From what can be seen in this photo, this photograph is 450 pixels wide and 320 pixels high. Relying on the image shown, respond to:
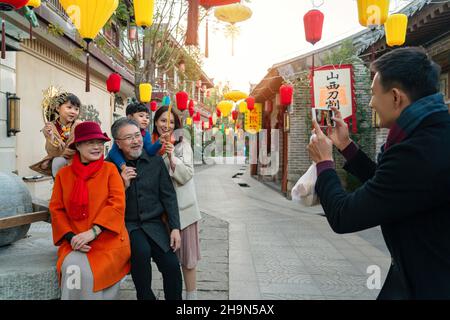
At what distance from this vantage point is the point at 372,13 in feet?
15.6

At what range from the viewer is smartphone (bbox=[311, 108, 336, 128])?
77.1 inches

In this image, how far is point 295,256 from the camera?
5.88 meters

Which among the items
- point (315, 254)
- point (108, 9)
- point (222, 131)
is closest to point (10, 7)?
point (108, 9)

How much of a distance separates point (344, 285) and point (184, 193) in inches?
102

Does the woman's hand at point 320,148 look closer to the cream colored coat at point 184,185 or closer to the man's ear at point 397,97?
the man's ear at point 397,97

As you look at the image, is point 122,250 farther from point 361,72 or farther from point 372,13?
point 361,72

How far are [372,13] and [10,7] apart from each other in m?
A: 4.44

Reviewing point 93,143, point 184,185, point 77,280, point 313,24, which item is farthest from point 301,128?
point 77,280

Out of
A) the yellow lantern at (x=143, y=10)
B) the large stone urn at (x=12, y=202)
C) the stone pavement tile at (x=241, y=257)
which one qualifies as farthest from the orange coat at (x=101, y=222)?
the yellow lantern at (x=143, y=10)

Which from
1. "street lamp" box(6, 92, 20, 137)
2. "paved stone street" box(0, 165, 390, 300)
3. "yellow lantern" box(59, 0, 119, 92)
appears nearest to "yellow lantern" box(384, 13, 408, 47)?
"paved stone street" box(0, 165, 390, 300)

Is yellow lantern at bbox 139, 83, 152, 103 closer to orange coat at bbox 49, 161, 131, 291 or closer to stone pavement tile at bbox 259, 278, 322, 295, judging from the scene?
stone pavement tile at bbox 259, 278, 322, 295

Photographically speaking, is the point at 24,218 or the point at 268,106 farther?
the point at 268,106

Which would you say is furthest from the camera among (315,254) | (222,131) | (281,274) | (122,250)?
(222,131)

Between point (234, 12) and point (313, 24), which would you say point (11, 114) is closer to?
point (234, 12)
